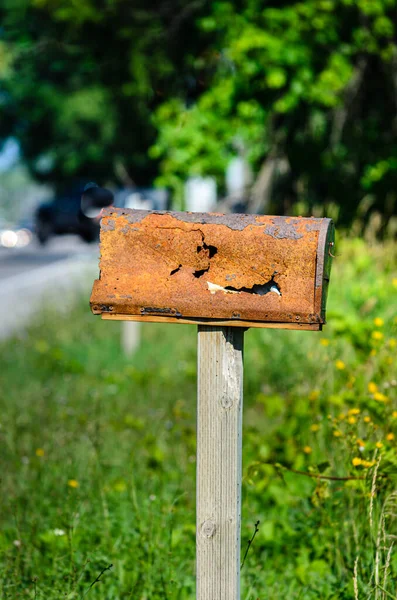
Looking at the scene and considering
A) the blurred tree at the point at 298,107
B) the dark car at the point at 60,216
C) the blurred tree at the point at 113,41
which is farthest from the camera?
the dark car at the point at 60,216

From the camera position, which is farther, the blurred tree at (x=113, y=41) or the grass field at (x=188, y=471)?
the blurred tree at (x=113, y=41)

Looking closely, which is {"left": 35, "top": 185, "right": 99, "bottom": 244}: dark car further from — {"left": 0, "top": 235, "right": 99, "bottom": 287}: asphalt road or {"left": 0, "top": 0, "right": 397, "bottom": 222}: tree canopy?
{"left": 0, "top": 0, "right": 397, "bottom": 222}: tree canopy

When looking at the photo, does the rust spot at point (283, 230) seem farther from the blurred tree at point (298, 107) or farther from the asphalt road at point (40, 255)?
the asphalt road at point (40, 255)

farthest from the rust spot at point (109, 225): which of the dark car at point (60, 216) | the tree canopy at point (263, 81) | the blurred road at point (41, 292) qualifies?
the dark car at point (60, 216)

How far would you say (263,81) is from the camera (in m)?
8.59

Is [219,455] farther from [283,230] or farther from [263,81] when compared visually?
[263,81]

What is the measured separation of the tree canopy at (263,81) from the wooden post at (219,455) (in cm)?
638

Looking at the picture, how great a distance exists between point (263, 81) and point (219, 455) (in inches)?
278

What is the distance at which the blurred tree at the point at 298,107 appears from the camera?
8.41 metres

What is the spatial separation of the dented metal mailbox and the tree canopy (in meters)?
6.30

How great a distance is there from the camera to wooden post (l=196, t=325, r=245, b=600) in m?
2.05

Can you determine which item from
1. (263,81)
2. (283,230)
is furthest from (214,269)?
(263,81)

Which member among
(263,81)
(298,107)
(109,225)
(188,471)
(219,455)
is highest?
(298,107)

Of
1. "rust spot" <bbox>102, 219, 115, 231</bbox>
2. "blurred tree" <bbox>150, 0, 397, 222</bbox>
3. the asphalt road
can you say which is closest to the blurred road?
"blurred tree" <bbox>150, 0, 397, 222</bbox>
